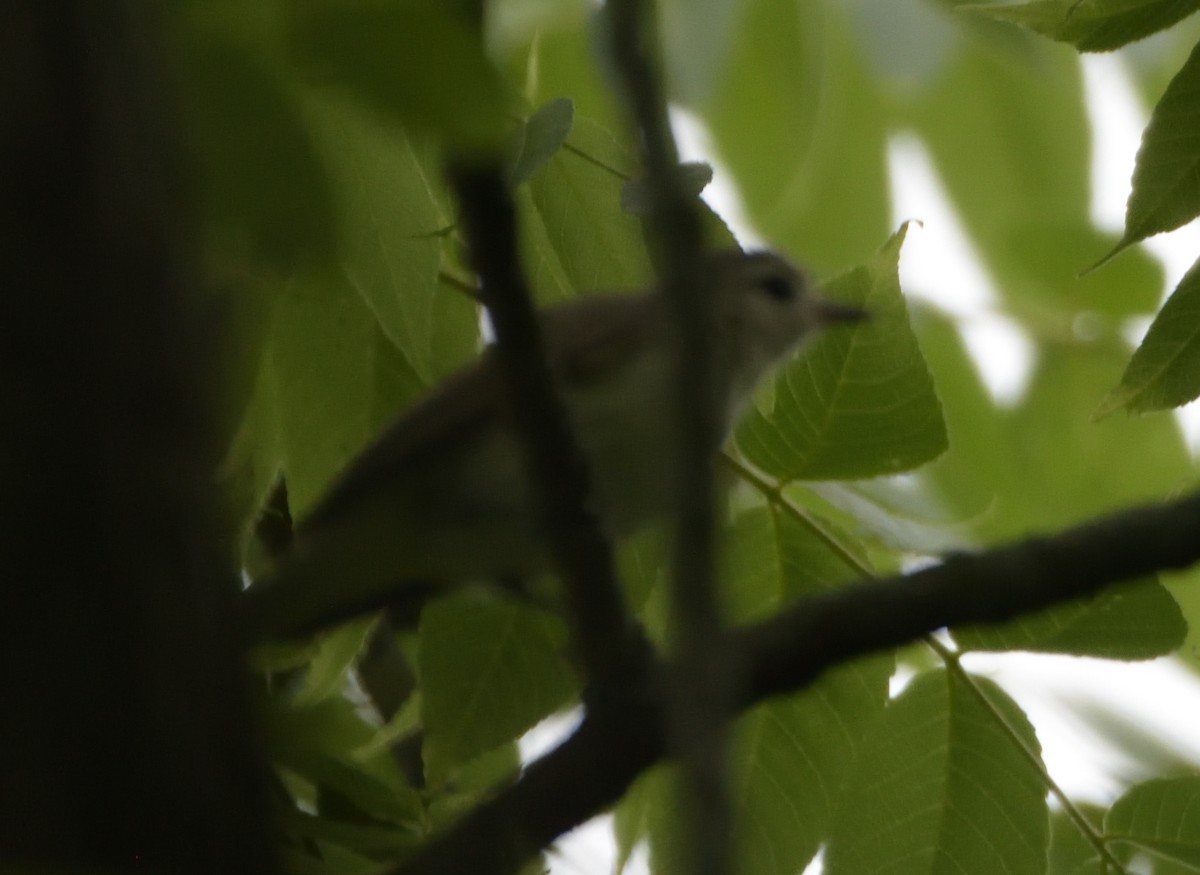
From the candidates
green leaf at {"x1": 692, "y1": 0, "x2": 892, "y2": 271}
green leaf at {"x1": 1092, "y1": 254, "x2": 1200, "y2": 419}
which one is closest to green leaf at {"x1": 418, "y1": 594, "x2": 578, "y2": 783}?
green leaf at {"x1": 1092, "y1": 254, "x2": 1200, "y2": 419}

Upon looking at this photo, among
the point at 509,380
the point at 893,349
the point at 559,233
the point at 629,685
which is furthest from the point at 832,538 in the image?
the point at 509,380

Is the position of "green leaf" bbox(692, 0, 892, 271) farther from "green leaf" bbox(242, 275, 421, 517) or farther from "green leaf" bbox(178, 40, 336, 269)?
"green leaf" bbox(178, 40, 336, 269)

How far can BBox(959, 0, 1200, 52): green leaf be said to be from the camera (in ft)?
8.93

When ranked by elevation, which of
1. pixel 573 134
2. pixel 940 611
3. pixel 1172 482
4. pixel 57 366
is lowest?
pixel 1172 482

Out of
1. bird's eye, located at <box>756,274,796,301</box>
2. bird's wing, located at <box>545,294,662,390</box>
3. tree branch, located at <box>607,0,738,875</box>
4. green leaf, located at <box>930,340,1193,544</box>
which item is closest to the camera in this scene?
tree branch, located at <box>607,0,738,875</box>

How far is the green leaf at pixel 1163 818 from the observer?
2.93 meters

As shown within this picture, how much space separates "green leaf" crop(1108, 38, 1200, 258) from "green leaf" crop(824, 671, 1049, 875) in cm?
88

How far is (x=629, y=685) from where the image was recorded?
209 centimetres

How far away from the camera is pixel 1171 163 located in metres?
2.74

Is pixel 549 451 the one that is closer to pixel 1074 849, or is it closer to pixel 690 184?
pixel 690 184

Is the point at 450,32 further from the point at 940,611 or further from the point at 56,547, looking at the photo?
the point at 940,611

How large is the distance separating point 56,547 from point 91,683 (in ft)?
0.37

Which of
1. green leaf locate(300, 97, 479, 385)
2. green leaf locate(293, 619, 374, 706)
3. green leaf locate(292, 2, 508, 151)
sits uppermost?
green leaf locate(292, 2, 508, 151)

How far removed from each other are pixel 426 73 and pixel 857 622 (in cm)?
89
